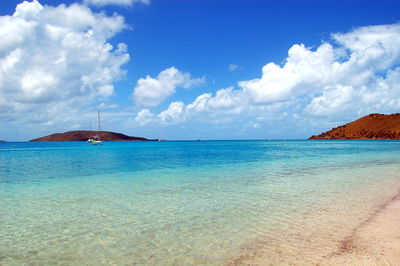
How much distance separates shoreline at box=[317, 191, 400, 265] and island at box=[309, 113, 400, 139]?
527ft

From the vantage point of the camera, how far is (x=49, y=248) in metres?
6.74

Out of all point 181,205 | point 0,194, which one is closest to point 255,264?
point 181,205

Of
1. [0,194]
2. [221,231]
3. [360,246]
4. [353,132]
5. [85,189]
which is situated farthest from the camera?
[353,132]

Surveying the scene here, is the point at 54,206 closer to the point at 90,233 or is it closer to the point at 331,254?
the point at 90,233

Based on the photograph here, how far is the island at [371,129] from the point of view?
5728 inches

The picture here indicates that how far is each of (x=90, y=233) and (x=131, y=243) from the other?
1.58 metres

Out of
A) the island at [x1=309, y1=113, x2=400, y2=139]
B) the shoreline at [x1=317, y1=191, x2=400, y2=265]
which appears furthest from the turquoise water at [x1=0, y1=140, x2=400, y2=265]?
the island at [x1=309, y1=113, x2=400, y2=139]

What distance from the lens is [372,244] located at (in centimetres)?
666

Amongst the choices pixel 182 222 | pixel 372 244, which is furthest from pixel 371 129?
pixel 182 222

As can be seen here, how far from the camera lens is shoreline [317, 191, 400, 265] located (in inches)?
227

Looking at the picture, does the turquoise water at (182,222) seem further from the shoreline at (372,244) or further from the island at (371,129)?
the island at (371,129)

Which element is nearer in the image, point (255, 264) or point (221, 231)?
point (255, 264)

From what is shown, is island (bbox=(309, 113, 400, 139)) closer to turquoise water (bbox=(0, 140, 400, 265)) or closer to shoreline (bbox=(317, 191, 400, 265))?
turquoise water (bbox=(0, 140, 400, 265))

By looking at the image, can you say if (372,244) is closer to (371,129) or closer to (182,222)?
(182,222)
